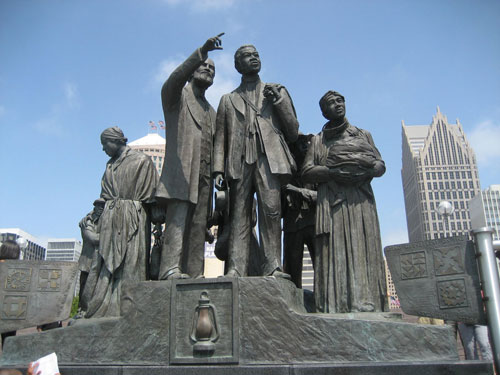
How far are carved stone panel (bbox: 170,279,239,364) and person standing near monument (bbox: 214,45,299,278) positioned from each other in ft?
1.66

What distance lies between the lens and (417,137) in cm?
13725

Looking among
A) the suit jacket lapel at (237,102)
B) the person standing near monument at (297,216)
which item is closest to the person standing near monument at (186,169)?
the suit jacket lapel at (237,102)

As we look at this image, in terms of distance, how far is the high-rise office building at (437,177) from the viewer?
118 meters

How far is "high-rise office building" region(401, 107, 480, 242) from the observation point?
387 ft

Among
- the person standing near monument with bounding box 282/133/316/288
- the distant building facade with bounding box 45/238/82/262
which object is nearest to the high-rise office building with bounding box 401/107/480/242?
the distant building facade with bounding box 45/238/82/262

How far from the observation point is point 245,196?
21.5 ft

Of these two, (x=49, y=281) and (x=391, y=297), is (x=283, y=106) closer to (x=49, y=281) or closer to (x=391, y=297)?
(x=49, y=281)

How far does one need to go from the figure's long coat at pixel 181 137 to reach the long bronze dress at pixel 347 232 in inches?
63.9

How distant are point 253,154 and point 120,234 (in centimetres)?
233

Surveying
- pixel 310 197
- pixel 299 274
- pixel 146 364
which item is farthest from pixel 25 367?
pixel 310 197

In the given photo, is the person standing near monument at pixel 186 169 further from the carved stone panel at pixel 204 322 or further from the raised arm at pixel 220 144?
the carved stone panel at pixel 204 322

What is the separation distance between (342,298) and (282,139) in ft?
7.75

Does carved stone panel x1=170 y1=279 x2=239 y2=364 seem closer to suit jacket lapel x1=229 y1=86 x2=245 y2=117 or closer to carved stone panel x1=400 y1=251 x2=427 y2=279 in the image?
carved stone panel x1=400 y1=251 x2=427 y2=279

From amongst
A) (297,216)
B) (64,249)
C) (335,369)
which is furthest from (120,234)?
(64,249)
